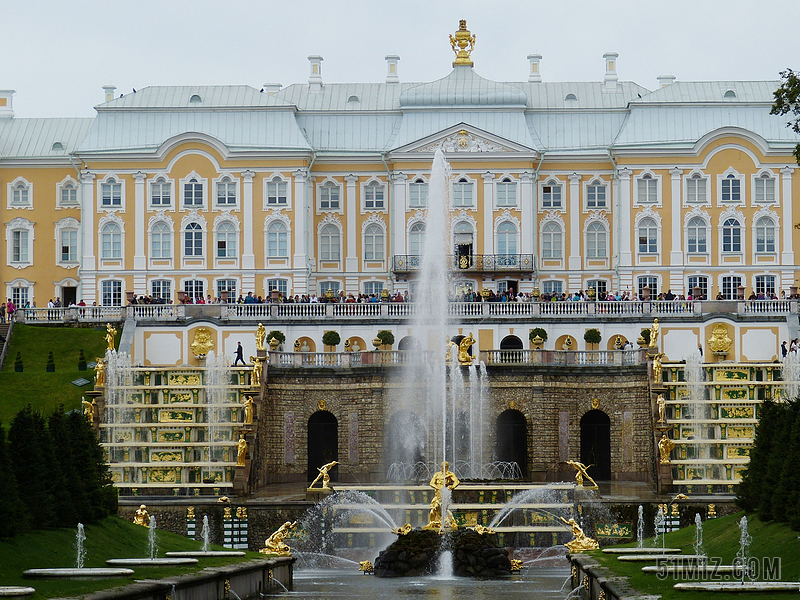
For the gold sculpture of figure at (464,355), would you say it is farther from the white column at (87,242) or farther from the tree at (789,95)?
the white column at (87,242)

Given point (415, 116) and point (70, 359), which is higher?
point (415, 116)

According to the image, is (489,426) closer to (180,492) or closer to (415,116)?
(180,492)

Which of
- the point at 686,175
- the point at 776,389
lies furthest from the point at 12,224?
the point at 776,389

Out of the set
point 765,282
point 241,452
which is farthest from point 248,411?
point 765,282

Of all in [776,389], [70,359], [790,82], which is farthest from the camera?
[70,359]

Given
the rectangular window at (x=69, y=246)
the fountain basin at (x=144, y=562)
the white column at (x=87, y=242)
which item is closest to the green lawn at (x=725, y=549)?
the fountain basin at (x=144, y=562)

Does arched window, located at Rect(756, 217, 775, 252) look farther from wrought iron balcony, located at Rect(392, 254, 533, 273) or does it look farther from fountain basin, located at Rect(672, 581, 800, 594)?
fountain basin, located at Rect(672, 581, 800, 594)

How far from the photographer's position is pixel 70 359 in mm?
65188

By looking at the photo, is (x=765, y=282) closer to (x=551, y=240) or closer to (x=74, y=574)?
(x=551, y=240)

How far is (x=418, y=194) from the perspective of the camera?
8331 centimetres

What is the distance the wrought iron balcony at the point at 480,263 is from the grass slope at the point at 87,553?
4566 cm

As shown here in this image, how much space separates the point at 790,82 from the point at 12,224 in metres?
52.6

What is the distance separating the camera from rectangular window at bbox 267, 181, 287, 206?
82.7 meters

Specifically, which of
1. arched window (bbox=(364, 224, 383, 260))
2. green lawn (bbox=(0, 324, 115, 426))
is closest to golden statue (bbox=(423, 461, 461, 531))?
green lawn (bbox=(0, 324, 115, 426))
